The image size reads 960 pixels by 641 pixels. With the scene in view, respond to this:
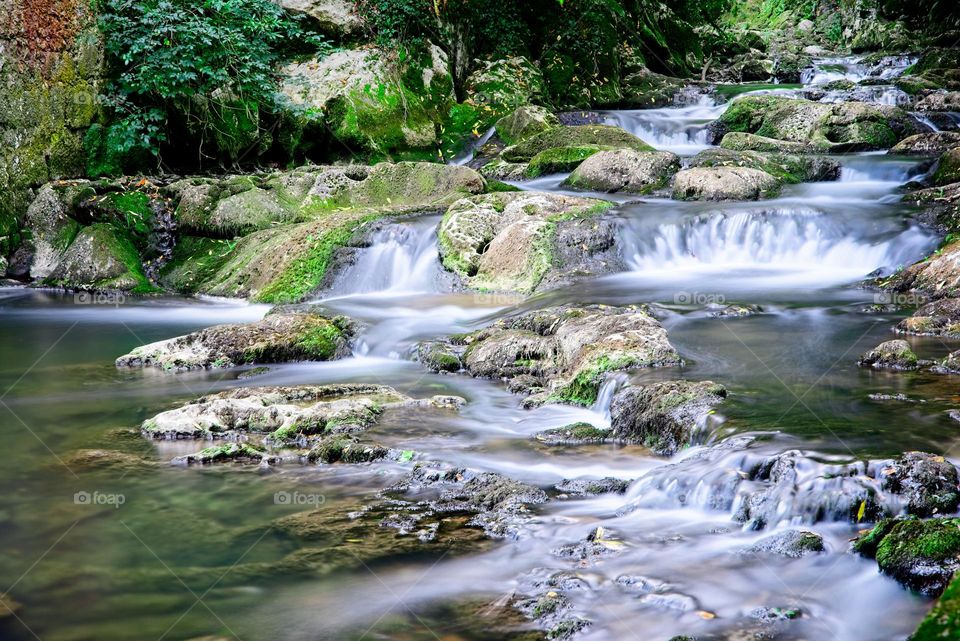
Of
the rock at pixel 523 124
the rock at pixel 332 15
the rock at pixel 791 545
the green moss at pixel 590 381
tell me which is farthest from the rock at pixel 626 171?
the rock at pixel 791 545

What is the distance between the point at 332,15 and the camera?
18.7 meters

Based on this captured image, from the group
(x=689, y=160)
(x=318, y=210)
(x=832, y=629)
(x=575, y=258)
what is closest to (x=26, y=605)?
(x=832, y=629)

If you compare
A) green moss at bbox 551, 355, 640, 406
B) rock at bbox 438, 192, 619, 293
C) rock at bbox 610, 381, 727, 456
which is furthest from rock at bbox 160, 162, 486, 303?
rock at bbox 610, 381, 727, 456

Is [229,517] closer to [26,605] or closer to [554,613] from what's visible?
[26,605]

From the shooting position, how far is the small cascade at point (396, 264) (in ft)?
37.4

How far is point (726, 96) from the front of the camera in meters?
20.7

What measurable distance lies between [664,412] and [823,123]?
13.2 metres

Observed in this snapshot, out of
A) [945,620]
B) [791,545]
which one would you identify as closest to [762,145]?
[791,545]

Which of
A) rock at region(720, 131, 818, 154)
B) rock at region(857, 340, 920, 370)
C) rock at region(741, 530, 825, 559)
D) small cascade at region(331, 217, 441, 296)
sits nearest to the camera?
rock at region(741, 530, 825, 559)

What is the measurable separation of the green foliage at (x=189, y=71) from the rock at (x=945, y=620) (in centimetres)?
1495

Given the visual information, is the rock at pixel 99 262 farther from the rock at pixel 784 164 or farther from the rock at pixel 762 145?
the rock at pixel 762 145

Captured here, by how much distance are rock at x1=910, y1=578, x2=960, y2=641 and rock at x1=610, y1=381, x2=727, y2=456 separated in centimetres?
330

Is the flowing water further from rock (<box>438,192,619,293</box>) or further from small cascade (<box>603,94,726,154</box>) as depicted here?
small cascade (<box>603,94,726,154</box>)

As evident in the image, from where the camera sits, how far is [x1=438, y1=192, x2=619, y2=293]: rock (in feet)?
34.9
